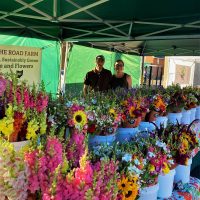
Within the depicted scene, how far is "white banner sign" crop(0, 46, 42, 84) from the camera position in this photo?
3606mm

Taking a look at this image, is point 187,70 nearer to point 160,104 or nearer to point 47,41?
point 47,41

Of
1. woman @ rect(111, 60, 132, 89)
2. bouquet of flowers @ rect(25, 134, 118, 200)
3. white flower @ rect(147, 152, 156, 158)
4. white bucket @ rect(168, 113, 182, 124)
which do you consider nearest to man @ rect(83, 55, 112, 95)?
woman @ rect(111, 60, 132, 89)

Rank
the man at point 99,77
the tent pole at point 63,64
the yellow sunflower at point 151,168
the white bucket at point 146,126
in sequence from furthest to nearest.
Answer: the tent pole at point 63,64, the man at point 99,77, the white bucket at point 146,126, the yellow sunflower at point 151,168

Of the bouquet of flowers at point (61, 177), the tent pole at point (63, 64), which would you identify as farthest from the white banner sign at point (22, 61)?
the bouquet of flowers at point (61, 177)

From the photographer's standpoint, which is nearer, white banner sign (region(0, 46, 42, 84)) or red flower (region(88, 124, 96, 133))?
red flower (region(88, 124, 96, 133))

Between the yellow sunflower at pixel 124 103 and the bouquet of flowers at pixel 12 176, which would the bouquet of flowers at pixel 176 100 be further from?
the bouquet of flowers at pixel 12 176

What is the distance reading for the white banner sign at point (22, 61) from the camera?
361 centimetres

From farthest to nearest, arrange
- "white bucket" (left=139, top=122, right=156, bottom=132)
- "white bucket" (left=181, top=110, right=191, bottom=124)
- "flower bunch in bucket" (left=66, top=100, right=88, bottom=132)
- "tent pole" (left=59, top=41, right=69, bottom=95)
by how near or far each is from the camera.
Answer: "tent pole" (left=59, top=41, right=69, bottom=95), "white bucket" (left=181, top=110, right=191, bottom=124), "white bucket" (left=139, top=122, right=156, bottom=132), "flower bunch in bucket" (left=66, top=100, right=88, bottom=132)

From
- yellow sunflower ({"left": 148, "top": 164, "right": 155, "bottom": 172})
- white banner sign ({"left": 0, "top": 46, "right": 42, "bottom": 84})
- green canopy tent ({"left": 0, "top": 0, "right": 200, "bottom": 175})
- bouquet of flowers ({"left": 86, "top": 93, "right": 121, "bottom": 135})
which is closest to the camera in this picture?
yellow sunflower ({"left": 148, "top": 164, "right": 155, "bottom": 172})

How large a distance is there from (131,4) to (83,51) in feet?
8.79

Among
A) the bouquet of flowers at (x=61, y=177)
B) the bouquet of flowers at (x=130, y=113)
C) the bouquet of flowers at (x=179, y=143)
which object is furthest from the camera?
the bouquet of flowers at (x=130, y=113)

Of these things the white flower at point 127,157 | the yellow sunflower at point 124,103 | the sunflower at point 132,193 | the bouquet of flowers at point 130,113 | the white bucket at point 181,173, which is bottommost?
the white bucket at point 181,173

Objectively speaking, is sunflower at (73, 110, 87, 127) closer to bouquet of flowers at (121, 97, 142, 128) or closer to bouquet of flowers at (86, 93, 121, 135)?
bouquet of flowers at (86, 93, 121, 135)

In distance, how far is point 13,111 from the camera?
3.42 ft
